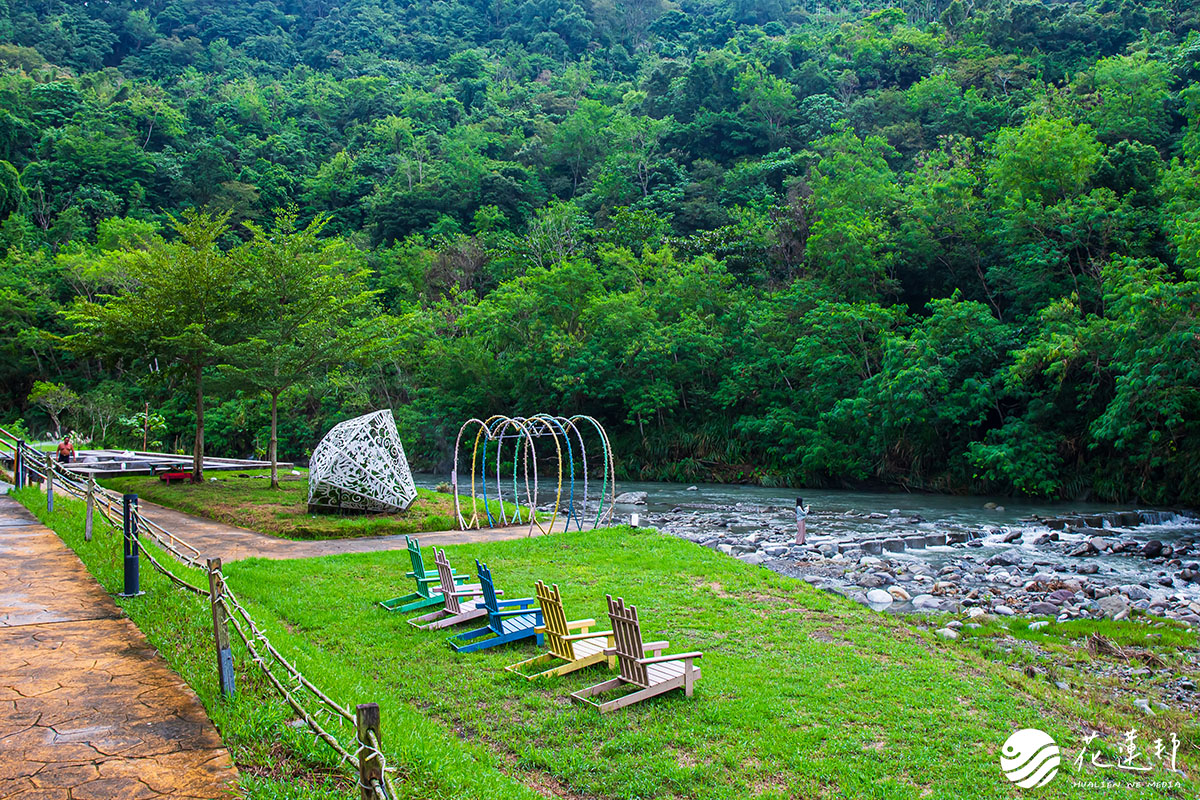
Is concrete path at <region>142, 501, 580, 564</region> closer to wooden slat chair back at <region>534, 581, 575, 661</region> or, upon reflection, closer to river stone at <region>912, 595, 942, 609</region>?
wooden slat chair back at <region>534, 581, 575, 661</region>

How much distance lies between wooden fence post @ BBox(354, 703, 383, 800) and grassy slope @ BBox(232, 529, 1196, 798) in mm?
2358

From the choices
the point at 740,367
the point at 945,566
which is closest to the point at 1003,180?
the point at 740,367

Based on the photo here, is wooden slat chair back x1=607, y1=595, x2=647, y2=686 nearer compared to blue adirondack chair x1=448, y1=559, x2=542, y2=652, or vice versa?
wooden slat chair back x1=607, y1=595, x2=647, y2=686

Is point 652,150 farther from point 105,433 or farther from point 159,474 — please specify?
point 159,474

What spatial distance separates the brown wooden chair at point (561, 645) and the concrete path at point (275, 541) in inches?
274

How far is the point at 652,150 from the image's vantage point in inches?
2490

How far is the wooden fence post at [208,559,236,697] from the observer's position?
18.1ft

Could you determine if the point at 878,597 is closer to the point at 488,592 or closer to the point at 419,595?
the point at 488,592

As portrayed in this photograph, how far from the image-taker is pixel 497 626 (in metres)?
8.45

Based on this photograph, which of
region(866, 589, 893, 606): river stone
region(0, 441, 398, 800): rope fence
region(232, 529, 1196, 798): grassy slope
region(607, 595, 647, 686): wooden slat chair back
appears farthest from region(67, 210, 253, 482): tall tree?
region(607, 595, 647, 686): wooden slat chair back

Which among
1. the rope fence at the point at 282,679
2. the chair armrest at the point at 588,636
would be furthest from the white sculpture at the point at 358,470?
the chair armrest at the point at 588,636

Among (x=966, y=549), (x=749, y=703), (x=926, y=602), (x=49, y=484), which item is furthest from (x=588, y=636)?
(x=966, y=549)

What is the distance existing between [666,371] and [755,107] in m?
30.9

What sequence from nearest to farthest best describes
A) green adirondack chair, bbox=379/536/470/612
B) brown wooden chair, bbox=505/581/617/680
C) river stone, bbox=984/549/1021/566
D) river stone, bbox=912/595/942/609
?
brown wooden chair, bbox=505/581/617/680 < green adirondack chair, bbox=379/536/470/612 < river stone, bbox=912/595/942/609 < river stone, bbox=984/549/1021/566
